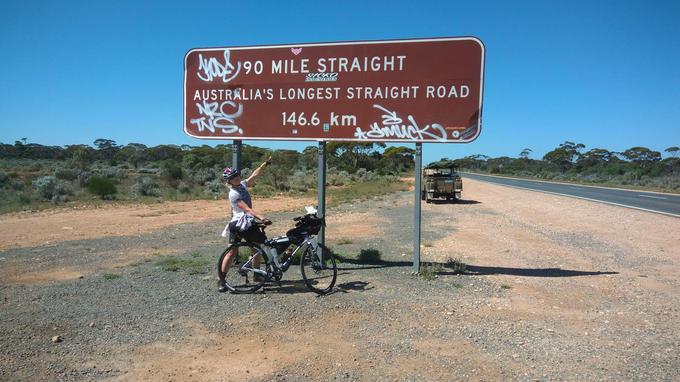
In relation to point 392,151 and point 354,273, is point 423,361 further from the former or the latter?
point 392,151

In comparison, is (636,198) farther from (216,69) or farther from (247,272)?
(247,272)

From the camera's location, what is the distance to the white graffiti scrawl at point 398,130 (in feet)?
23.1

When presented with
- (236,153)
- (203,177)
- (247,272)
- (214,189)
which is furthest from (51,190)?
(247,272)

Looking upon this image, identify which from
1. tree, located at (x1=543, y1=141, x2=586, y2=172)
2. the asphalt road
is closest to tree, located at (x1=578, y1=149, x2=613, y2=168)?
tree, located at (x1=543, y1=141, x2=586, y2=172)

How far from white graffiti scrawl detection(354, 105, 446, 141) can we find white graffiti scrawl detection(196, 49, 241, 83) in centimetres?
243

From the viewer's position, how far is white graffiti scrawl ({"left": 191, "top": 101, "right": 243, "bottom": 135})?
25.8 feet

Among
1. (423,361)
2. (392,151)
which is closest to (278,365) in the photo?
(423,361)

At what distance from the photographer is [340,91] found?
7.45 metres

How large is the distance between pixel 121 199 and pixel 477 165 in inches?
5805

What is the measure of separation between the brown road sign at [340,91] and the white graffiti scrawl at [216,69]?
17 mm

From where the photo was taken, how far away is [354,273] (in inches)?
285

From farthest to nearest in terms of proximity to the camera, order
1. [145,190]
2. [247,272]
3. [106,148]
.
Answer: [106,148], [145,190], [247,272]

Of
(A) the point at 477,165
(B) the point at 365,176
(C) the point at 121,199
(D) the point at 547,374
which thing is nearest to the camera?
(D) the point at 547,374

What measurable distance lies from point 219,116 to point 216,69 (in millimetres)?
819
